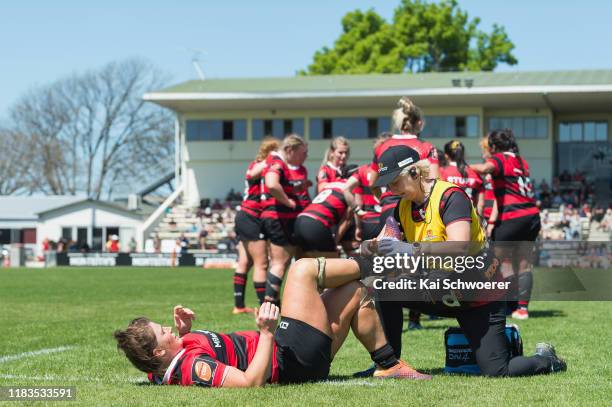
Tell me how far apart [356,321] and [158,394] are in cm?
123

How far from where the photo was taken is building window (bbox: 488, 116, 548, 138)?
46562 mm

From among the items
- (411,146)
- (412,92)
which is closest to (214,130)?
(412,92)

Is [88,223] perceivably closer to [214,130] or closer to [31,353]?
[214,130]

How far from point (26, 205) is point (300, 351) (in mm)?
54667

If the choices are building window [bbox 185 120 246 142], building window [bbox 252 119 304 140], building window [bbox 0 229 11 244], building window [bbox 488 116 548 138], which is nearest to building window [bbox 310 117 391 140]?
building window [bbox 252 119 304 140]

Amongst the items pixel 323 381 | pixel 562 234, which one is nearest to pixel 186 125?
pixel 562 234

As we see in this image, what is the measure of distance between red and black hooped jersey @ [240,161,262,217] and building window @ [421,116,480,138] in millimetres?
35613

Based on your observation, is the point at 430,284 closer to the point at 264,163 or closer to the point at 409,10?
the point at 264,163

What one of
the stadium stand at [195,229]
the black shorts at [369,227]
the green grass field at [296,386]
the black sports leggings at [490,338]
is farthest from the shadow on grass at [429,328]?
the stadium stand at [195,229]

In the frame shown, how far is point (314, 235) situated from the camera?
32.7 feet

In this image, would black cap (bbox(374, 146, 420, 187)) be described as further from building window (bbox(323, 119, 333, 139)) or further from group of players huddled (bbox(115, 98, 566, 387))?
building window (bbox(323, 119, 333, 139))

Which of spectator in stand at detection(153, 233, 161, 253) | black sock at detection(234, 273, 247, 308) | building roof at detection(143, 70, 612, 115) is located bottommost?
spectator in stand at detection(153, 233, 161, 253)

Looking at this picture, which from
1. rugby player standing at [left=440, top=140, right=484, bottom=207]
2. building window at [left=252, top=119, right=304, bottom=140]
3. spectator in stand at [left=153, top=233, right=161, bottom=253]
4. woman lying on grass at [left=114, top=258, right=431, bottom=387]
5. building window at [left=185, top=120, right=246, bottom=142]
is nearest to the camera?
woman lying on grass at [left=114, top=258, right=431, bottom=387]

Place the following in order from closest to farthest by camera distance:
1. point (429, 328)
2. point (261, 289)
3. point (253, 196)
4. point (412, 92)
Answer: point (429, 328), point (261, 289), point (253, 196), point (412, 92)
